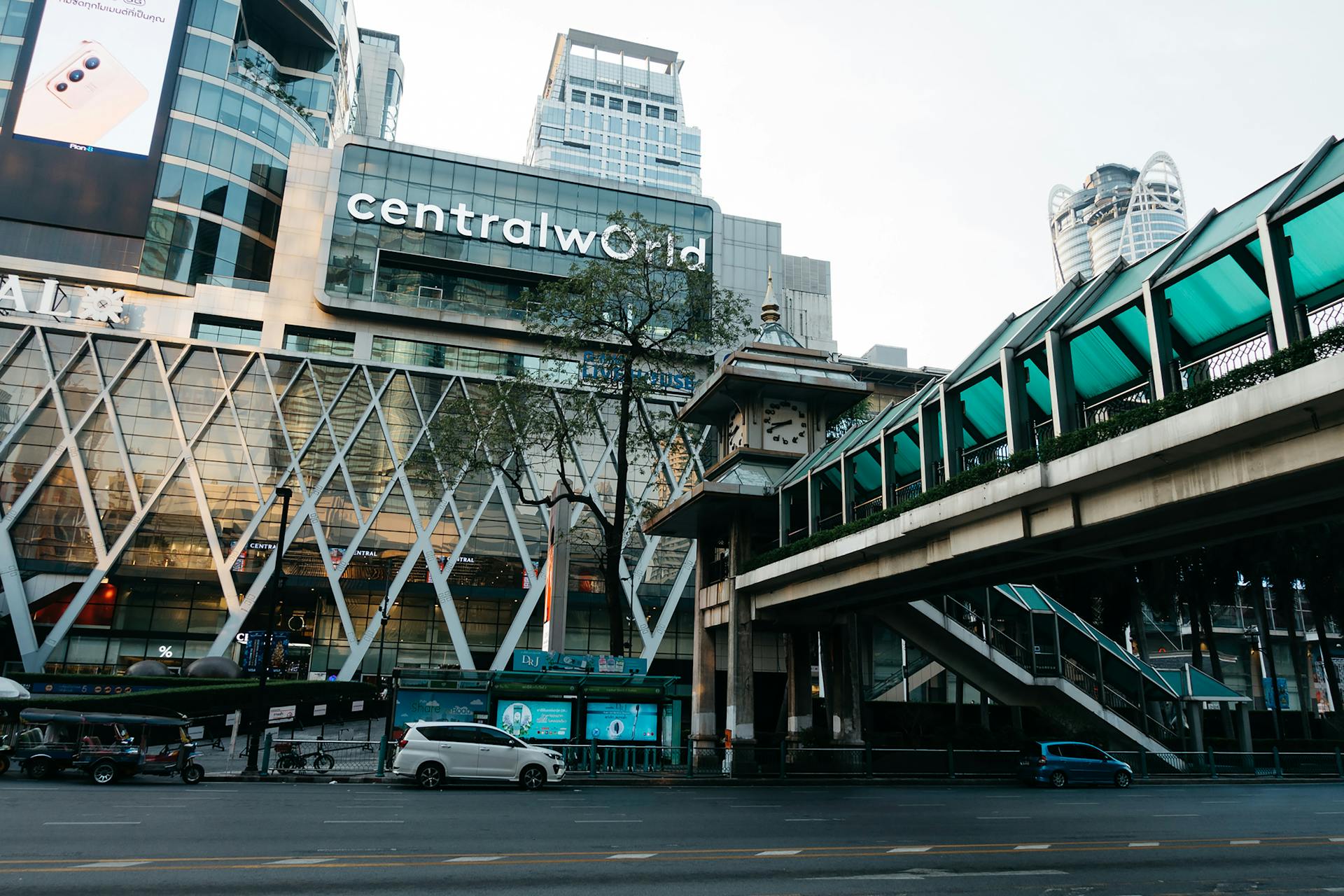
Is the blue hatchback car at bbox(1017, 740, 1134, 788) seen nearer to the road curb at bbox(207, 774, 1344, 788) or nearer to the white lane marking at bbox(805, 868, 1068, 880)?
the road curb at bbox(207, 774, 1344, 788)

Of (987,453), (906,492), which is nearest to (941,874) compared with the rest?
(987,453)

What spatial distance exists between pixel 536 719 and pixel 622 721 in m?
2.79

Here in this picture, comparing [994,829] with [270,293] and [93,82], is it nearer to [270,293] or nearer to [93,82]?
[270,293]

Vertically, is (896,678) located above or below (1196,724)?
above

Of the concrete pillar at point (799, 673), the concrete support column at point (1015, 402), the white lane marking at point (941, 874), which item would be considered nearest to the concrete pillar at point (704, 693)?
the concrete pillar at point (799, 673)

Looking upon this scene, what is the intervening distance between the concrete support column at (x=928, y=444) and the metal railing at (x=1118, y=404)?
11.6 ft

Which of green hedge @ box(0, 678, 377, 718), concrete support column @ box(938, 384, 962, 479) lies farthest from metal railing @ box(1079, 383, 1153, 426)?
green hedge @ box(0, 678, 377, 718)

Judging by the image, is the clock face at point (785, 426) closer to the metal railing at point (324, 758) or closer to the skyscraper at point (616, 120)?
the metal railing at point (324, 758)

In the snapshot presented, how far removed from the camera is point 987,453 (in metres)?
25.7

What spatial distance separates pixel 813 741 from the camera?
31.7 meters

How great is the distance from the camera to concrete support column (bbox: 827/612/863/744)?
31688 mm

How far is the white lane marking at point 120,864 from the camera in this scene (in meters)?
9.59

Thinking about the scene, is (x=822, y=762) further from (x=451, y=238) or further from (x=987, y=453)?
(x=451, y=238)

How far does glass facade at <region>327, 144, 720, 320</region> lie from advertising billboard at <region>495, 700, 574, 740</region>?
1452 inches
